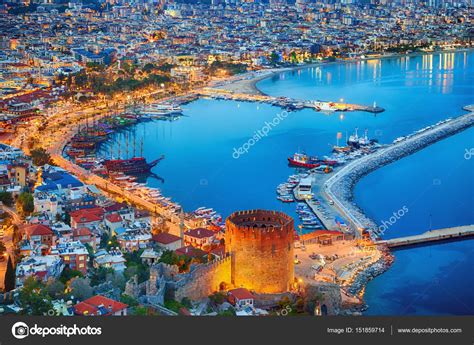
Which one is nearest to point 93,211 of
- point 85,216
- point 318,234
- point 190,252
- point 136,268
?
point 85,216

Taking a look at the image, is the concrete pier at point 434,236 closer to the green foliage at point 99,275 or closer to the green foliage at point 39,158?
the green foliage at point 99,275

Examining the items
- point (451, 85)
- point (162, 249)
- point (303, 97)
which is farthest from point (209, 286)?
point (451, 85)

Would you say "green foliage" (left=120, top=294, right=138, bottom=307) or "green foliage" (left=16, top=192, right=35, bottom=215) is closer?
"green foliage" (left=120, top=294, right=138, bottom=307)

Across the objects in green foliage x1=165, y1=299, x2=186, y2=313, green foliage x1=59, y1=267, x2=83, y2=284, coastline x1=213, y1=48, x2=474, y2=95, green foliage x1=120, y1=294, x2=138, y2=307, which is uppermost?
green foliage x1=120, y1=294, x2=138, y2=307

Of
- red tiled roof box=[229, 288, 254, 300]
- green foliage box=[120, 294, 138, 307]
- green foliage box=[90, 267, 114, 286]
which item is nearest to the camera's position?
green foliage box=[120, 294, 138, 307]

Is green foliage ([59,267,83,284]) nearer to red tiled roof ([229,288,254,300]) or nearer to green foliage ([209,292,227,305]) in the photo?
green foliage ([209,292,227,305])

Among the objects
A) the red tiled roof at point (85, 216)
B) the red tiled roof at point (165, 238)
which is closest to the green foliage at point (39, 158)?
the red tiled roof at point (85, 216)

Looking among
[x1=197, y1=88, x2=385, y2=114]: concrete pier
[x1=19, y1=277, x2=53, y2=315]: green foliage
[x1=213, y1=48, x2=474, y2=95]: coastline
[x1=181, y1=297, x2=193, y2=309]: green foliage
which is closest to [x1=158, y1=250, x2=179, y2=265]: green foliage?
[x1=181, y1=297, x2=193, y2=309]: green foliage
